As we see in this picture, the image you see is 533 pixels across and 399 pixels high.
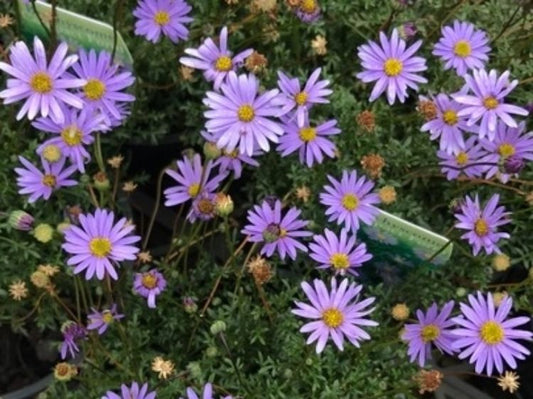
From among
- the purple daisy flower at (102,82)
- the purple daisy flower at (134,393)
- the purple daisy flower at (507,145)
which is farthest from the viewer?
the purple daisy flower at (507,145)

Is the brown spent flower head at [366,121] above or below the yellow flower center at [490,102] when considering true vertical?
below

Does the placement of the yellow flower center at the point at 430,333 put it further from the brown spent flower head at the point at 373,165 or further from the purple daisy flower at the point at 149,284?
the purple daisy flower at the point at 149,284

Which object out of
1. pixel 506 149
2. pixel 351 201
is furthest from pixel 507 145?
pixel 351 201

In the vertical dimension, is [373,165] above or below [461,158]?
below

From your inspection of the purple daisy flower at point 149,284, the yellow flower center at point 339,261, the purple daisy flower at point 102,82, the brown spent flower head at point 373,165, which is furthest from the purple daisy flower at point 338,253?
the purple daisy flower at point 102,82

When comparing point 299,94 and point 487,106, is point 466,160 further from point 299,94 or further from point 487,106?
point 299,94

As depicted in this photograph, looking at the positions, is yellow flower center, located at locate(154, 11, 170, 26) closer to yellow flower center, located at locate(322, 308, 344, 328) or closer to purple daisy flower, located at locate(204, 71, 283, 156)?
purple daisy flower, located at locate(204, 71, 283, 156)
